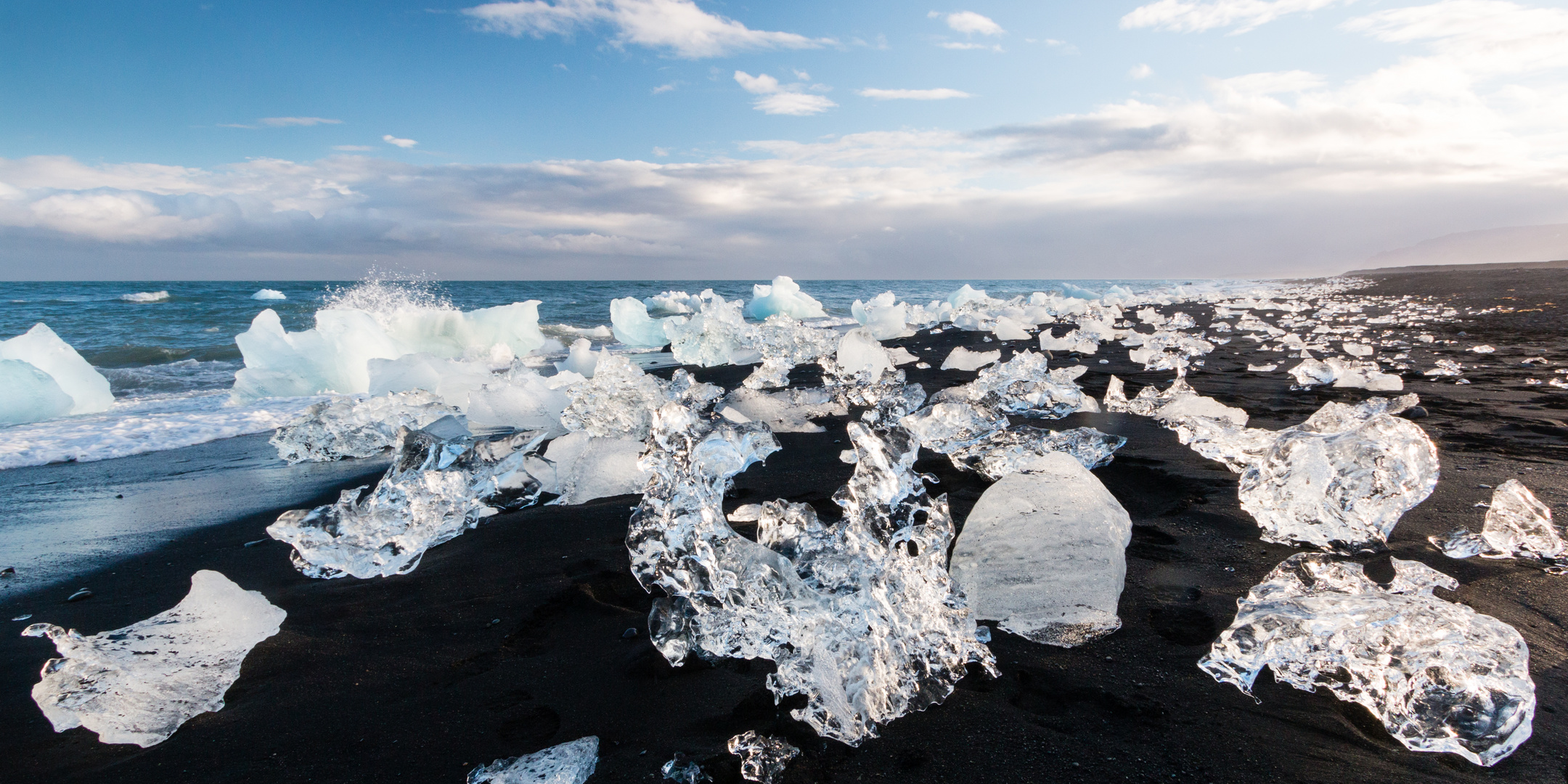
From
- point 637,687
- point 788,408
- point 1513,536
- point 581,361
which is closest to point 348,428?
point 788,408

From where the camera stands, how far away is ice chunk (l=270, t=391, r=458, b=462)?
361cm

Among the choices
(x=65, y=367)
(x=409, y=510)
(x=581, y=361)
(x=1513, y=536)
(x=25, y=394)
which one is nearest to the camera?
(x=1513, y=536)

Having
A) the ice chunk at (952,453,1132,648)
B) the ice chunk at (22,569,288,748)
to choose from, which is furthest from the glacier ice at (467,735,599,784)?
the ice chunk at (952,453,1132,648)

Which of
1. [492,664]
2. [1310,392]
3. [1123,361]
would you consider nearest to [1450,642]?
[492,664]

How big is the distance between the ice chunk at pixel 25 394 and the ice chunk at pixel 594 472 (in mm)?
5302

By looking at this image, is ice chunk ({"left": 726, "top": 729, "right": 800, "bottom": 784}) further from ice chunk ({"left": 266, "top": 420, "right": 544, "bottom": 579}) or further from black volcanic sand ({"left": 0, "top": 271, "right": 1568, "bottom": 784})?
ice chunk ({"left": 266, "top": 420, "right": 544, "bottom": 579})

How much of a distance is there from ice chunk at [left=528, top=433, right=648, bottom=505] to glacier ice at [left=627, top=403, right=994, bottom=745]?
908mm

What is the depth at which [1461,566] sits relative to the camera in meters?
1.66

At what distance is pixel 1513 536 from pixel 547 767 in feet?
7.89

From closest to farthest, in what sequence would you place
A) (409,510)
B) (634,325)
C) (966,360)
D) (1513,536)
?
(1513,536), (409,510), (966,360), (634,325)

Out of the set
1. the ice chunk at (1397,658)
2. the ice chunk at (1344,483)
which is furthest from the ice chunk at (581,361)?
the ice chunk at (1397,658)

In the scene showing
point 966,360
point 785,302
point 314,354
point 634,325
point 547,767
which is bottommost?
point 547,767

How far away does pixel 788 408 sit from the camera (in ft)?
13.4

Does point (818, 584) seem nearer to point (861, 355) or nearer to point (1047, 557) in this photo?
point (1047, 557)
